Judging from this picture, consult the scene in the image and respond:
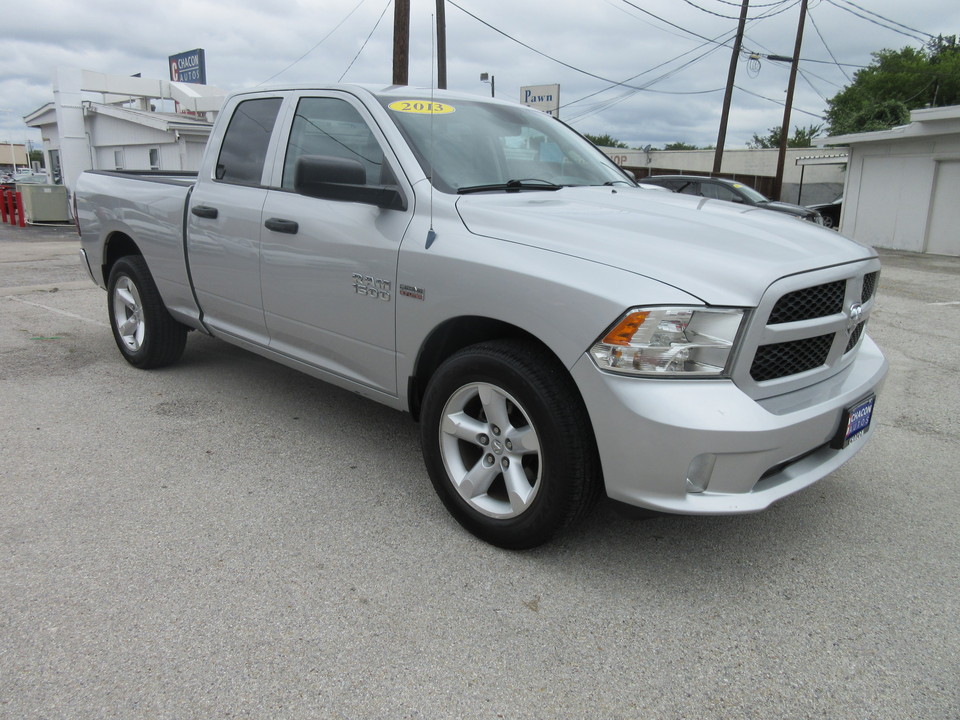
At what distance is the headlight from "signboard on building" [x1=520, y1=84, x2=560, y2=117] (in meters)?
17.2

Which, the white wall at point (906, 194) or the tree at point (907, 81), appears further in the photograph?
the tree at point (907, 81)

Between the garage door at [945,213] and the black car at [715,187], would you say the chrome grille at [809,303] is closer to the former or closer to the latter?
the black car at [715,187]

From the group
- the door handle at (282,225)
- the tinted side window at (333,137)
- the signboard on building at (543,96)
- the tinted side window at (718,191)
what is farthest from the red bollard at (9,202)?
the door handle at (282,225)

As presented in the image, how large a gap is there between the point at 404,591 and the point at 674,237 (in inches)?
65.1

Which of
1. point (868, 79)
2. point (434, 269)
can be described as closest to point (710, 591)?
point (434, 269)

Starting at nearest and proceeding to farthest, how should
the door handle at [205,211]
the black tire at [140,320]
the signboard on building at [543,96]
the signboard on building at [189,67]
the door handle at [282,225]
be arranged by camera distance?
the door handle at [282,225], the door handle at [205,211], the black tire at [140,320], the signboard on building at [543,96], the signboard on building at [189,67]

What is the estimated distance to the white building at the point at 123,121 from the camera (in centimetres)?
2259

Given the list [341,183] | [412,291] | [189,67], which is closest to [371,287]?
[412,291]

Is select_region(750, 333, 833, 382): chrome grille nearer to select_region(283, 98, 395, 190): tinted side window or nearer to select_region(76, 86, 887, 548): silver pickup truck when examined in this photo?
select_region(76, 86, 887, 548): silver pickup truck

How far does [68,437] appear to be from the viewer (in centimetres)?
412

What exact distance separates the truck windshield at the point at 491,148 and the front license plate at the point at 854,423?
5.52 feet

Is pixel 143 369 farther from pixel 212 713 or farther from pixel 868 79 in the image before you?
pixel 868 79

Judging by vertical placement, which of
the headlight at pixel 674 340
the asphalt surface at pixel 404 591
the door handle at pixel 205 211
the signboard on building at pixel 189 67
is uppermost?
the signboard on building at pixel 189 67

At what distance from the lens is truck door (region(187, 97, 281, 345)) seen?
13.1 feet
